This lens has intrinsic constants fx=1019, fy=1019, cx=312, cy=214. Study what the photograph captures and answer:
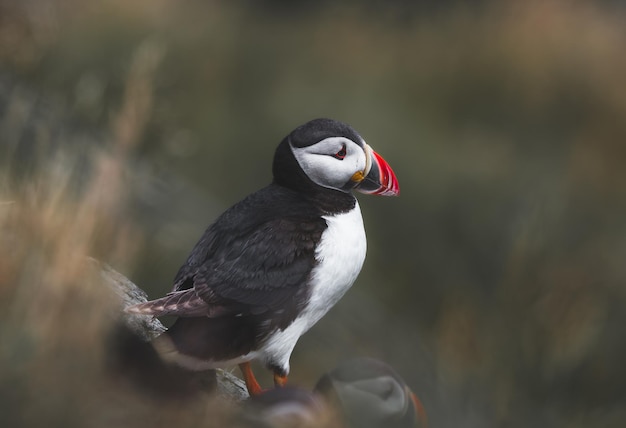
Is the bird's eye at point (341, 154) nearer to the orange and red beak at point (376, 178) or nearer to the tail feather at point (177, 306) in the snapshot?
the orange and red beak at point (376, 178)

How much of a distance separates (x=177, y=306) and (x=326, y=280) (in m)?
0.51

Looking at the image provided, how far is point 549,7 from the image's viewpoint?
9.72m

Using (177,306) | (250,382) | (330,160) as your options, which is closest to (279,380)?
(250,382)

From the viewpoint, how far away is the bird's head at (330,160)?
129 inches

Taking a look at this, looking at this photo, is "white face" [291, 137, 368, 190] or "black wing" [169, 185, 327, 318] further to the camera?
"white face" [291, 137, 368, 190]

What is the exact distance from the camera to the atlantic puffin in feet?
9.64

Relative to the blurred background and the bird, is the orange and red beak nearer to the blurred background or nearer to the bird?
the blurred background

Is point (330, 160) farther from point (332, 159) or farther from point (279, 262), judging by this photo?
point (279, 262)

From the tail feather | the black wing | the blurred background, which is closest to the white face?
the black wing

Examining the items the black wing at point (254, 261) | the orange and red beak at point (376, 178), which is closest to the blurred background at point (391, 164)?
the black wing at point (254, 261)

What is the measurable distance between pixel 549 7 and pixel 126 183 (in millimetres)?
7042

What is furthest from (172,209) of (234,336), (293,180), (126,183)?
(234,336)

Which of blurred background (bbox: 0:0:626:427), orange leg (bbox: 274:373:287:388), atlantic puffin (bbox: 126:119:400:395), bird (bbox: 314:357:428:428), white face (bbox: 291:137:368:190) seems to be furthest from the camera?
white face (bbox: 291:137:368:190)

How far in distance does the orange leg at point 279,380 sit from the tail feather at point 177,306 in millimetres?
341
